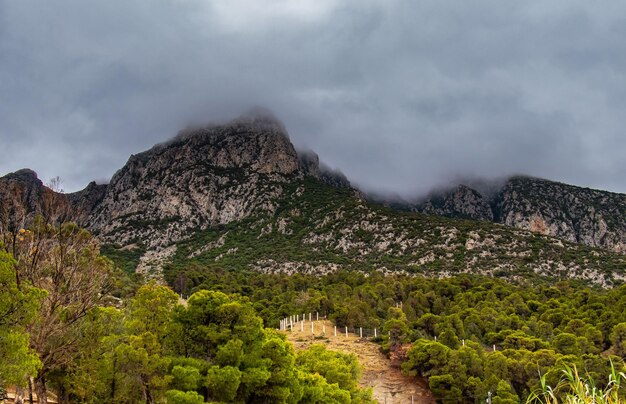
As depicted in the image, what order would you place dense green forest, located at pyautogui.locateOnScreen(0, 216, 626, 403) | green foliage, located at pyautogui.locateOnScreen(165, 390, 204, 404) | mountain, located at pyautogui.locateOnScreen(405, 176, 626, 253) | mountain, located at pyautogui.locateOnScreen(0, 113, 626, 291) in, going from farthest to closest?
mountain, located at pyautogui.locateOnScreen(405, 176, 626, 253) < mountain, located at pyautogui.locateOnScreen(0, 113, 626, 291) < dense green forest, located at pyautogui.locateOnScreen(0, 216, 626, 403) < green foliage, located at pyautogui.locateOnScreen(165, 390, 204, 404)

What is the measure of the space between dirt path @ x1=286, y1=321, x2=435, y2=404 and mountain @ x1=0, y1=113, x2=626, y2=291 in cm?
3805

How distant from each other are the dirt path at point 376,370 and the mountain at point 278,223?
38049mm


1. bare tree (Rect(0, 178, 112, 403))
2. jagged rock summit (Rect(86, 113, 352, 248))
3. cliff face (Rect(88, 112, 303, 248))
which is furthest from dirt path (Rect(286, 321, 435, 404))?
jagged rock summit (Rect(86, 113, 352, 248))

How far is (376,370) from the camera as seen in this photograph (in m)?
54.8

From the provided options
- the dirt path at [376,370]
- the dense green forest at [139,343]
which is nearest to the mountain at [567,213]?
the dirt path at [376,370]

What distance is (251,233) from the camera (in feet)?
470

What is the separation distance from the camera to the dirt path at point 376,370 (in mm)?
50281

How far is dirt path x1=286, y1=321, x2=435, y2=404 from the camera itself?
5028 centimetres

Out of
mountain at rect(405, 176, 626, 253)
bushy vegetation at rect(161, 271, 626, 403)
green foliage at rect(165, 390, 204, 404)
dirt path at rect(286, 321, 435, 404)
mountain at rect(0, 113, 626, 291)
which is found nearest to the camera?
green foliage at rect(165, 390, 204, 404)

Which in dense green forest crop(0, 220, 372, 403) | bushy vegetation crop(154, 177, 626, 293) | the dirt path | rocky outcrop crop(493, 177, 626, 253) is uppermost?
rocky outcrop crop(493, 177, 626, 253)

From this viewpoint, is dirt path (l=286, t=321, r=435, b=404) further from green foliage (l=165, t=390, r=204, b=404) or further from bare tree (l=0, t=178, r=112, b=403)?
bare tree (l=0, t=178, r=112, b=403)

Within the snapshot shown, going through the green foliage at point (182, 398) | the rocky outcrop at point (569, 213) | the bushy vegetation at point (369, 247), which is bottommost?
the green foliage at point (182, 398)

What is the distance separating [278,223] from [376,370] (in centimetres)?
9239

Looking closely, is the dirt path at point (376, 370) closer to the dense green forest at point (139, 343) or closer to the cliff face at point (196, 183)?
the dense green forest at point (139, 343)
